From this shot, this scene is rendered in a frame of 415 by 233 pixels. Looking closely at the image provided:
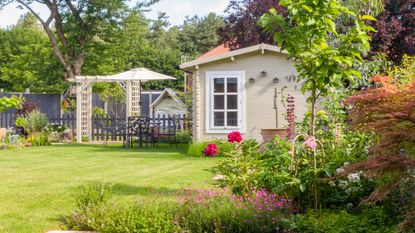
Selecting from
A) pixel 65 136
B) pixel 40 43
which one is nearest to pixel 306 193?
pixel 65 136

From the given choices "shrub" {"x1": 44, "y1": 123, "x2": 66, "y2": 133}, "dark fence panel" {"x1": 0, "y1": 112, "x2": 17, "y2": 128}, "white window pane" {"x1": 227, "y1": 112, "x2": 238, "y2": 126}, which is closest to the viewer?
"white window pane" {"x1": 227, "y1": 112, "x2": 238, "y2": 126}

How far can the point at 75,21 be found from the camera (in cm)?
2420

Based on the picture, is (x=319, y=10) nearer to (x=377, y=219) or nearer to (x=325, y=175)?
(x=325, y=175)

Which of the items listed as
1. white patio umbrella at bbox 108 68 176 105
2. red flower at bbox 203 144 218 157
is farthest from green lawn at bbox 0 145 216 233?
white patio umbrella at bbox 108 68 176 105

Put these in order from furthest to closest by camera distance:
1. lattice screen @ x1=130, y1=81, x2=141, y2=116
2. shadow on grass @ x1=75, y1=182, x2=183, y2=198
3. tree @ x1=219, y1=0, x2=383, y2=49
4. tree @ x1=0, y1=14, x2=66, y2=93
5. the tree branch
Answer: tree @ x1=0, y1=14, x2=66, y2=93 → the tree branch → tree @ x1=219, y1=0, x2=383, y2=49 → lattice screen @ x1=130, y1=81, x2=141, y2=116 → shadow on grass @ x1=75, y1=182, x2=183, y2=198

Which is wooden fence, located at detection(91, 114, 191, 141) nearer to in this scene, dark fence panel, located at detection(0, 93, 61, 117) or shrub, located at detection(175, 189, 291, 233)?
dark fence panel, located at detection(0, 93, 61, 117)

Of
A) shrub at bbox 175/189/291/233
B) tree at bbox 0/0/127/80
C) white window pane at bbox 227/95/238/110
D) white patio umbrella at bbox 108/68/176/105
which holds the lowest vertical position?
shrub at bbox 175/189/291/233

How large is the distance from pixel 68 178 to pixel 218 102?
5.78m

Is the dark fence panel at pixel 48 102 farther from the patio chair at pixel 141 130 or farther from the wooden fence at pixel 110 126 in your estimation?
the patio chair at pixel 141 130

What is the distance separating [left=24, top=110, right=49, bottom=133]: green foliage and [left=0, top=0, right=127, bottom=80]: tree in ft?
25.0

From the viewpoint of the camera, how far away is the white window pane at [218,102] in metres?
13.3

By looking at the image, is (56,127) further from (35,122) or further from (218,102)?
(218,102)

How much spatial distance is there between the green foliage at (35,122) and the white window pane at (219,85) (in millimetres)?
6933

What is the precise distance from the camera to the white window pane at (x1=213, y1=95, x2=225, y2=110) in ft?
43.7
